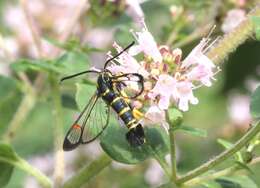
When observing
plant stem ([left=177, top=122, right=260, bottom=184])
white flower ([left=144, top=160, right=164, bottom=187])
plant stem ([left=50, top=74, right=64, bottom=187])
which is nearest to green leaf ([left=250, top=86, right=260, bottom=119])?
plant stem ([left=177, top=122, right=260, bottom=184])

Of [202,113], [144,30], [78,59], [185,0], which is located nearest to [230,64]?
[202,113]

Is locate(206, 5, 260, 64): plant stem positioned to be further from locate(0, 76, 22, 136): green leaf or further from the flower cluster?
locate(0, 76, 22, 136): green leaf

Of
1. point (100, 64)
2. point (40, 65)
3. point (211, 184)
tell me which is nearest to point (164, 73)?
point (211, 184)

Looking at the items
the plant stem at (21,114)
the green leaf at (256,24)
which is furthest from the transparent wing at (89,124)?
the plant stem at (21,114)

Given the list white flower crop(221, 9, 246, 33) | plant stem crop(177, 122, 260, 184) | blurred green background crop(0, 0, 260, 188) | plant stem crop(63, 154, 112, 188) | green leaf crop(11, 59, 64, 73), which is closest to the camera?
plant stem crop(177, 122, 260, 184)

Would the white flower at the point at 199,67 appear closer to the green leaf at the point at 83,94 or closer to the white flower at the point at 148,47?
the white flower at the point at 148,47

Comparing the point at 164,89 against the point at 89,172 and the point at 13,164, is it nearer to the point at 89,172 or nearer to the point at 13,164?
the point at 89,172

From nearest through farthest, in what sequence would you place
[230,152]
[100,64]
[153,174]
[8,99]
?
[230,152] < [8,99] < [153,174] < [100,64]

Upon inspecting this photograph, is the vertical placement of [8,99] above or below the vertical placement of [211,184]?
above
